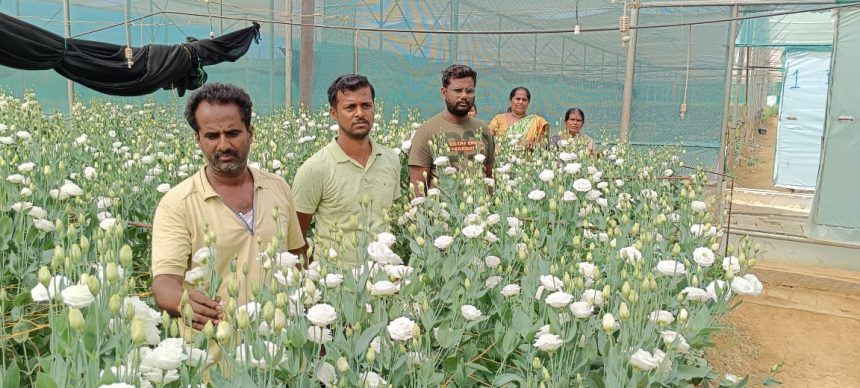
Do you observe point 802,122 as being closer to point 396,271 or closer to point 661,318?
point 661,318

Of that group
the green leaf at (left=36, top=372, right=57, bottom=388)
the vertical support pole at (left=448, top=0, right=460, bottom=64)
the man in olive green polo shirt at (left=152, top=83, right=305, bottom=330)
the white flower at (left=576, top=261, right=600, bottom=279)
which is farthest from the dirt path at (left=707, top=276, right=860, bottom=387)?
the vertical support pole at (left=448, top=0, right=460, bottom=64)

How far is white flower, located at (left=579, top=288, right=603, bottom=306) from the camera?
157 centimetres

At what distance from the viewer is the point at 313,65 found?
26.4ft

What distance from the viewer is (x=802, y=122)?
9.62 meters

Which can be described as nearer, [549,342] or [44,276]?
[44,276]

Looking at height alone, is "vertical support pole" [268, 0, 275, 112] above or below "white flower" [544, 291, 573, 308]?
above

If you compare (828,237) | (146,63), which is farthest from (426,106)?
(828,237)

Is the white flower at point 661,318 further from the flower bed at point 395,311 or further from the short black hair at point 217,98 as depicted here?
the short black hair at point 217,98

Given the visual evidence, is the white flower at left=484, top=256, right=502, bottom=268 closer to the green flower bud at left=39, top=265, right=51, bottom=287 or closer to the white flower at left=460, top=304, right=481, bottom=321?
the white flower at left=460, top=304, right=481, bottom=321

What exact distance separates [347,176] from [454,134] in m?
1.04

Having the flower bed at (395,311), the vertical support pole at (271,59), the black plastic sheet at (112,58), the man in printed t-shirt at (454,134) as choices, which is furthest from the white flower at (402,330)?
the vertical support pole at (271,59)

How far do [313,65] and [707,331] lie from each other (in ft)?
23.0

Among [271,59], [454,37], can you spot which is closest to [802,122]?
[454,37]

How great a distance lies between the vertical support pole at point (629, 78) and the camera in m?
5.66
